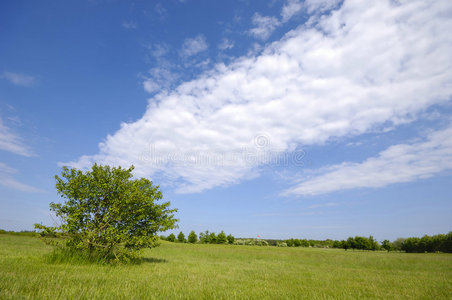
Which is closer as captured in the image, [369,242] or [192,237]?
[192,237]

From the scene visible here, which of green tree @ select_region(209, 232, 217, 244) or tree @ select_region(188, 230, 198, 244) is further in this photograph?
green tree @ select_region(209, 232, 217, 244)

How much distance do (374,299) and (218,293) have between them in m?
3.97

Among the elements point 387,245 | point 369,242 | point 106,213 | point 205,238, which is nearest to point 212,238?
point 205,238

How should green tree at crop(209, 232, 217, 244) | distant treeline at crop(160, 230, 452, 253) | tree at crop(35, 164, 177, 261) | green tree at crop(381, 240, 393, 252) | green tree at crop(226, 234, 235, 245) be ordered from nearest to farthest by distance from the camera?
tree at crop(35, 164, 177, 261)
distant treeline at crop(160, 230, 452, 253)
green tree at crop(209, 232, 217, 244)
green tree at crop(226, 234, 235, 245)
green tree at crop(381, 240, 393, 252)

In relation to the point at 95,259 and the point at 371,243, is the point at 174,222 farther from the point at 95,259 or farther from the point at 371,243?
the point at 371,243

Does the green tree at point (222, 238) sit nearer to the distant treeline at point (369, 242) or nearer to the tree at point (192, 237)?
the distant treeline at point (369, 242)

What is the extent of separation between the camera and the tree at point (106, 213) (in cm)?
1016

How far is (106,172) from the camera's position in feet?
36.9

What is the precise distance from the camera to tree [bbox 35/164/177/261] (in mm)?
10164

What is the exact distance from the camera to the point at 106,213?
10.8m

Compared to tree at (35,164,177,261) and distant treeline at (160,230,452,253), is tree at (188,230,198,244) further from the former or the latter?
tree at (35,164,177,261)

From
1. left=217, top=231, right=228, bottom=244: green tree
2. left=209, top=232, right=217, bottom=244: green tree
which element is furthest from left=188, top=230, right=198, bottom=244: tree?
left=217, top=231, right=228, bottom=244: green tree

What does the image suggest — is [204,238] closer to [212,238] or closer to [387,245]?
[212,238]

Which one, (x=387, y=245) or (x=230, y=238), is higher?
(x=230, y=238)
